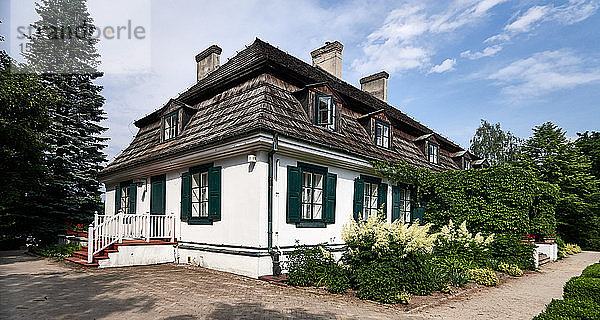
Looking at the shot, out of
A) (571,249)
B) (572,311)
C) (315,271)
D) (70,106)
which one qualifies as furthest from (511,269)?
(70,106)

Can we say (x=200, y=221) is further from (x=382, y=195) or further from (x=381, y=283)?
(x=382, y=195)

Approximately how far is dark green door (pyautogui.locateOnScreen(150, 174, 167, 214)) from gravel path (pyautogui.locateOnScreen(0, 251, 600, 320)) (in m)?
3.20

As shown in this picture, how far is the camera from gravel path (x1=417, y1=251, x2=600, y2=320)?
6.90 meters

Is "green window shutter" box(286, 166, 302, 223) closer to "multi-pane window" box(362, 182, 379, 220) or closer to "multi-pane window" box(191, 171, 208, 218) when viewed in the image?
"multi-pane window" box(191, 171, 208, 218)

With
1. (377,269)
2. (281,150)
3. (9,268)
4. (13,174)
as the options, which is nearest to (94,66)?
(13,174)

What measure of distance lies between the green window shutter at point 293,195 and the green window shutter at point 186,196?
3606 mm

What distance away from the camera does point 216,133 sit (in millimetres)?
10914

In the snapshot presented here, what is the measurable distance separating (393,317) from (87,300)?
5585mm

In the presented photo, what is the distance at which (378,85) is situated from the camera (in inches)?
921

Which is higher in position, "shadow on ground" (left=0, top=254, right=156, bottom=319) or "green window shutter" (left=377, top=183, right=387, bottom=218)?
"green window shutter" (left=377, top=183, right=387, bottom=218)

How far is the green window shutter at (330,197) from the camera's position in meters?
11.5

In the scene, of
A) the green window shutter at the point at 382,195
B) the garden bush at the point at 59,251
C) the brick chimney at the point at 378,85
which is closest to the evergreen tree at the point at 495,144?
the brick chimney at the point at 378,85

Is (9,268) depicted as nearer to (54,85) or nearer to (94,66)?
(54,85)

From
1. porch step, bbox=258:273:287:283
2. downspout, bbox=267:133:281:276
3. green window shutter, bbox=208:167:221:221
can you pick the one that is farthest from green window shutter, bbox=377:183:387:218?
green window shutter, bbox=208:167:221:221
